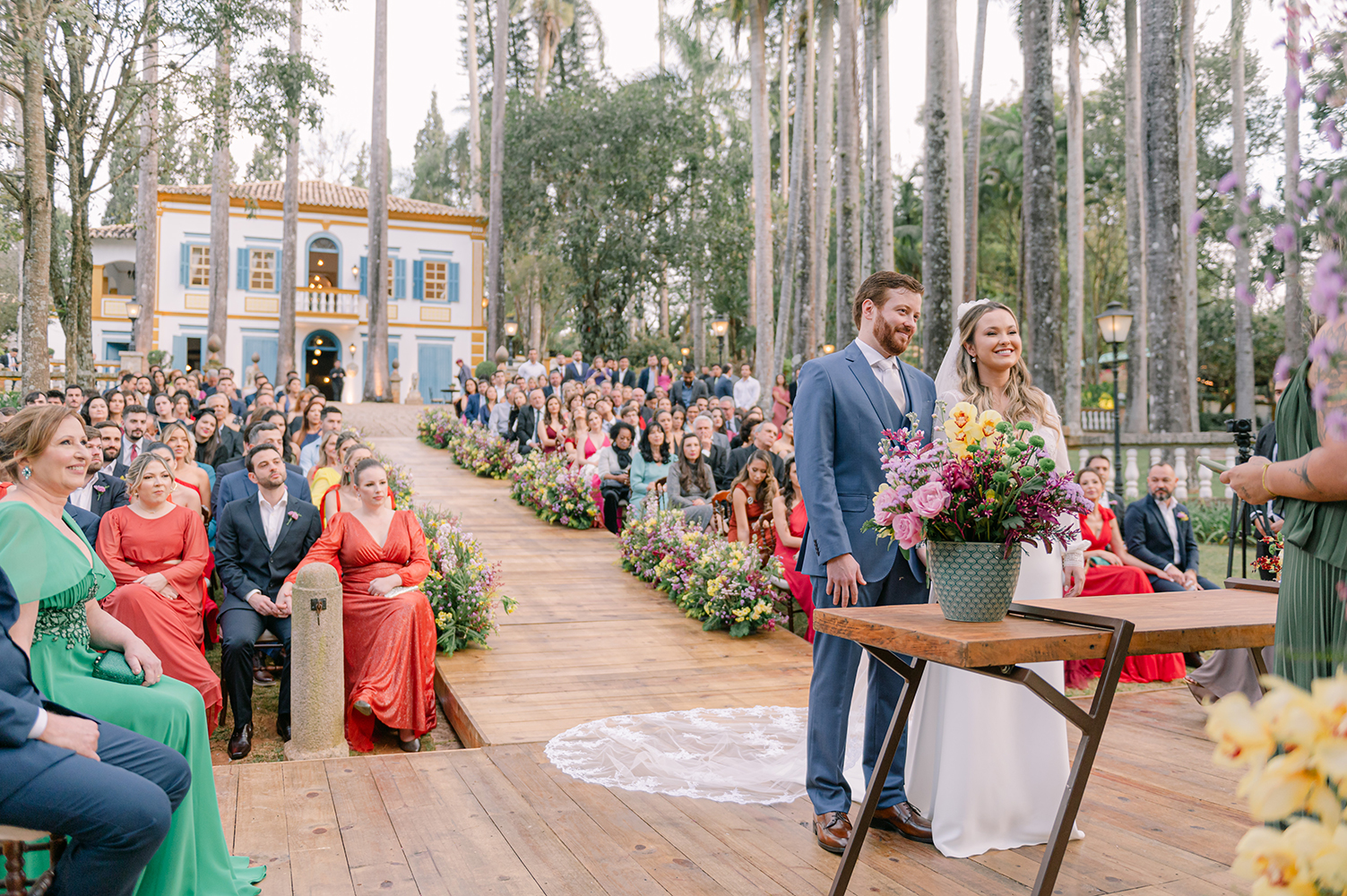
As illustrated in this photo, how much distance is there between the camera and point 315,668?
482 centimetres

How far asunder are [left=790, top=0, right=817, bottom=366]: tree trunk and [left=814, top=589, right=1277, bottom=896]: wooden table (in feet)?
55.0

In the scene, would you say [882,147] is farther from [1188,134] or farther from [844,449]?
[844,449]

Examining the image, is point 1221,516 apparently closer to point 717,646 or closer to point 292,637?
point 717,646

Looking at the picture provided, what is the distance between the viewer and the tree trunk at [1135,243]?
61.6 ft

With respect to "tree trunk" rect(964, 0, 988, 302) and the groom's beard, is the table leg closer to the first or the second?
the groom's beard

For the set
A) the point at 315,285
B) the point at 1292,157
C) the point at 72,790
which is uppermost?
the point at 315,285

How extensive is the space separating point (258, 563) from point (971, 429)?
4390mm

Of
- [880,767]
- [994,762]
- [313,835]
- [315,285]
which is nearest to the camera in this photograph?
[880,767]

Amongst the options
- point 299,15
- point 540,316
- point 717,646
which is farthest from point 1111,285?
point 717,646

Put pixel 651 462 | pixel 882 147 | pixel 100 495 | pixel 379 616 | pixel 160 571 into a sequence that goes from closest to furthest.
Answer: pixel 160 571
pixel 379 616
pixel 100 495
pixel 651 462
pixel 882 147

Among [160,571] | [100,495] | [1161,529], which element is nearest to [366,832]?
[160,571]

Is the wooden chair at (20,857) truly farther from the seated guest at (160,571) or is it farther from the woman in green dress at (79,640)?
the seated guest at (160,571)

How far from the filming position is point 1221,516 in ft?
41.3

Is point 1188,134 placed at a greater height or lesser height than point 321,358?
greater
